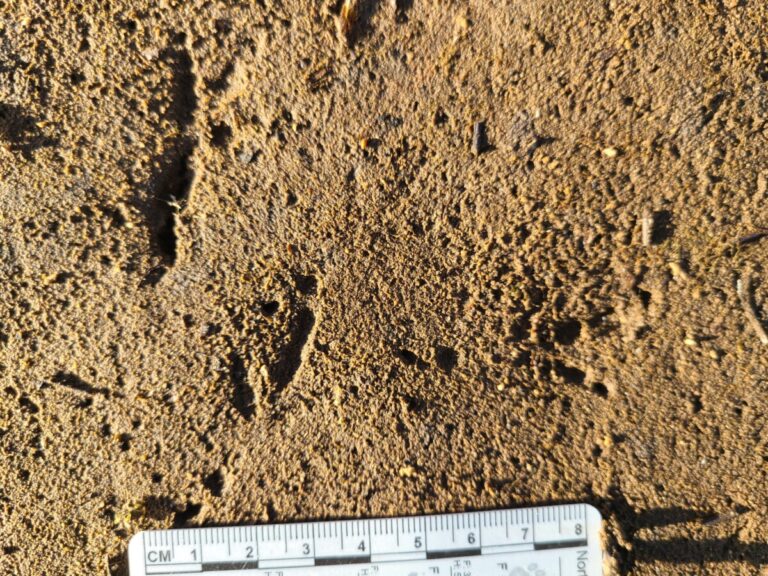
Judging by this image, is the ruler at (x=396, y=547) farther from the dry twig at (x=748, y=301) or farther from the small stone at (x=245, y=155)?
the small stone at (x=245, y=155)

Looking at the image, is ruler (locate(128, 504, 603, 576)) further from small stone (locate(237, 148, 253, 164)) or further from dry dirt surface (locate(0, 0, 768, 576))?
small stone (locate(237, 148, 253, 164))

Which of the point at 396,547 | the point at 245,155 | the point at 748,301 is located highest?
the point at 245,155

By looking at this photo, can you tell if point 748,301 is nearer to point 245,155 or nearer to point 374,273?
point 374,273

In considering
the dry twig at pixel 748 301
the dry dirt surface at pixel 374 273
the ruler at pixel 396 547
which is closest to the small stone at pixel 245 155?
the dry dirt surface at pixel 374 273

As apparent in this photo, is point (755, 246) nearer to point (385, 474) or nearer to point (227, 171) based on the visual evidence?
point (385, 474)

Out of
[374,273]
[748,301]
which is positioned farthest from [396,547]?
[748,301]

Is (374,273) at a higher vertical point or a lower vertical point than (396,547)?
higher

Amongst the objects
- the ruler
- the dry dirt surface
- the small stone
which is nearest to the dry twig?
the dry dirt surface
